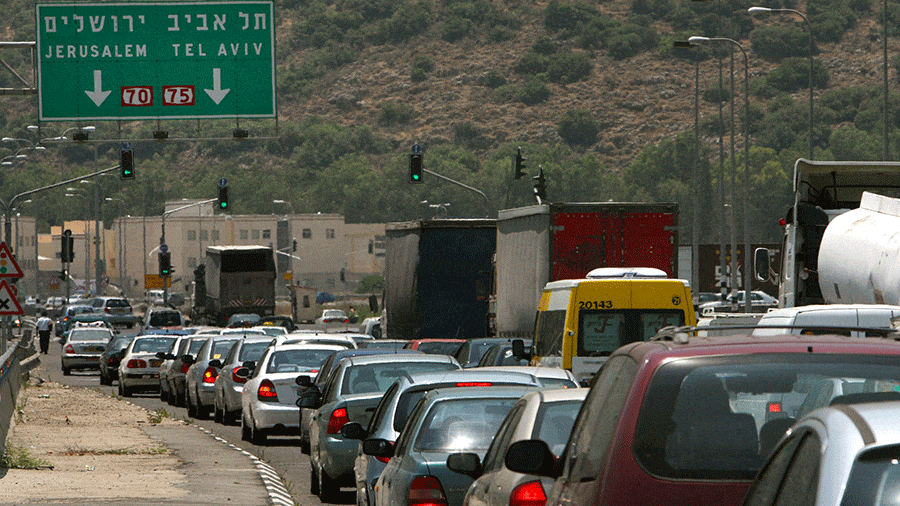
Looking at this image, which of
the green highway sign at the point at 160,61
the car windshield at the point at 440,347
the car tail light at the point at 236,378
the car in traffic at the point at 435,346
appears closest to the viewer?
the car tail light at the point at 236,378

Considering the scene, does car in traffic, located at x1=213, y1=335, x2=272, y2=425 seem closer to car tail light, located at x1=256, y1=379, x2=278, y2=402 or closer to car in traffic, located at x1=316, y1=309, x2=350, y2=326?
car tail light, located at x1=256, y1=379, x2=278, y2=402

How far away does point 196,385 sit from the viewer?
26.2 meters

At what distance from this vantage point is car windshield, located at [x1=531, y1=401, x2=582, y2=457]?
308 inches

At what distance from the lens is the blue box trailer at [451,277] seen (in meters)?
30.6

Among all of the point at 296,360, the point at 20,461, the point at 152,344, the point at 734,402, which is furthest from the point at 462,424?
the point at 152,344

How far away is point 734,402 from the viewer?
5.32 m

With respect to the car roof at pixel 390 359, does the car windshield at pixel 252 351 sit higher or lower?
lower

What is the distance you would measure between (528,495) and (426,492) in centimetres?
183

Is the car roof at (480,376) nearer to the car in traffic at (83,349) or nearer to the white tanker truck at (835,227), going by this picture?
the white tanker truck at (835,227)

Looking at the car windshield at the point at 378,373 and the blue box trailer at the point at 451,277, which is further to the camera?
the blue box trailer at the point at 451,277

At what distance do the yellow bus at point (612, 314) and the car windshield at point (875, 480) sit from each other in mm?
15107

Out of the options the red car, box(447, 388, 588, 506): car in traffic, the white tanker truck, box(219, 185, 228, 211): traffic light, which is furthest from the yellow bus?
box(219, 185, 228, 211): traffic light

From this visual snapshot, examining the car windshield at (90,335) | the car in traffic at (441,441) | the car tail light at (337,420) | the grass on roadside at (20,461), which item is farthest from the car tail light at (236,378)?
the car windshield at (90,335)

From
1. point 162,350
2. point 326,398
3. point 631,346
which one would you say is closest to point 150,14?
Answer: point 162,350
